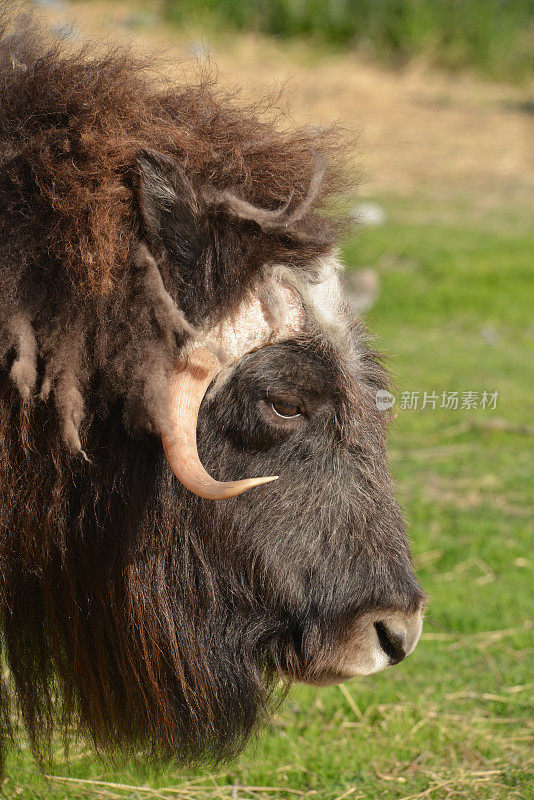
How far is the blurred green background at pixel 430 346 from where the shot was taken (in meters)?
2.69

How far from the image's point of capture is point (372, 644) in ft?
6.67

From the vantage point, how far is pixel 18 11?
2.33 m

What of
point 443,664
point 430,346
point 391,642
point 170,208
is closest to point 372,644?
point 391,642

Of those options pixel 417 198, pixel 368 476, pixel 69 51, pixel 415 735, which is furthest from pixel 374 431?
pixel 417 198

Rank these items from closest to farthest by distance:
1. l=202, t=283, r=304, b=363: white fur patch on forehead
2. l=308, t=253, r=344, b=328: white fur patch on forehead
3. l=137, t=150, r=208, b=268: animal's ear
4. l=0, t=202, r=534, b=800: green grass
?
l=137, t=150, r=208, b=268: animal's ear < l=202, t=283, r=304, b=363: white fur patch on forehead < l=308, t=253, r=344, b=328: white fur patch on forehead < l=0, t=202, r=534, b=800: green grass

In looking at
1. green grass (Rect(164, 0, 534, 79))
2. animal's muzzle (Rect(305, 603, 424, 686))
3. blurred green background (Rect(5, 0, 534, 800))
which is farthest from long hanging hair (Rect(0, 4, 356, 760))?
green grass (Rect(164, 0, 534, 79))

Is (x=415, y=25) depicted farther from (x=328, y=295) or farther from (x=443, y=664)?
(x=328, y=295)

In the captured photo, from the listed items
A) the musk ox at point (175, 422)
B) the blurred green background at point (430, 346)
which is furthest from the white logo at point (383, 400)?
the blurred green background at point (430, 346)

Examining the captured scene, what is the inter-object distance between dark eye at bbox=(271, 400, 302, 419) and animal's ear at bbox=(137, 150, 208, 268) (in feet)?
1.09

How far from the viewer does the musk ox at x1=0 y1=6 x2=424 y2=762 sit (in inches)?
70.8

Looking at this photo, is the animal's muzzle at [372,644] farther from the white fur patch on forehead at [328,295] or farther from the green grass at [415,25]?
the green grass at [415,25]

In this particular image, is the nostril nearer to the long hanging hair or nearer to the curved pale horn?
the long hanging hair

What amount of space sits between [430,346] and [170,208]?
570 cm

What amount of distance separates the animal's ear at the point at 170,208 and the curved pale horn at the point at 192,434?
20 centimetres
